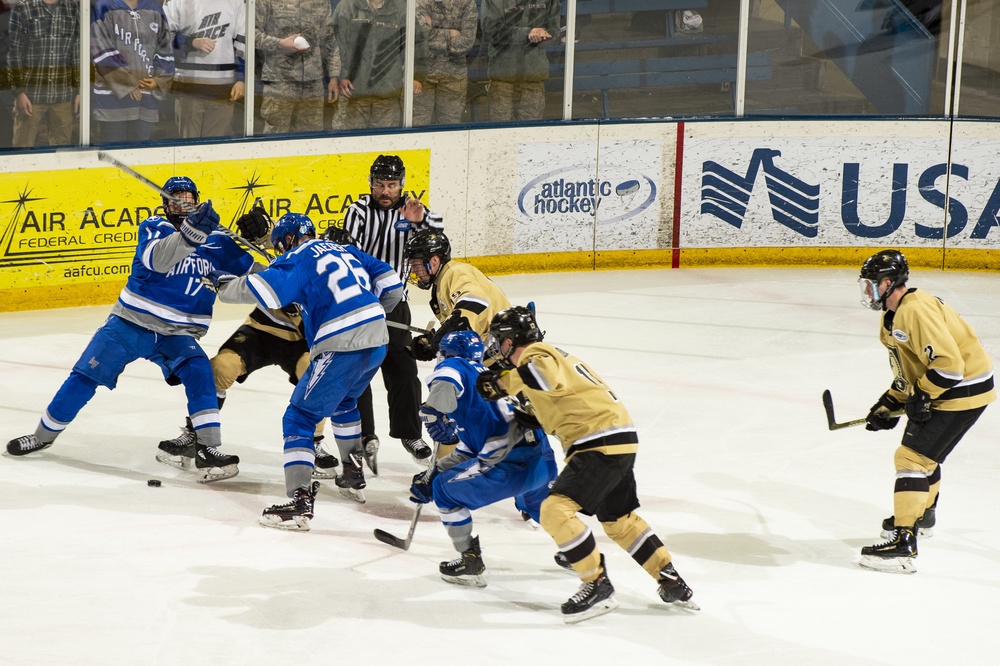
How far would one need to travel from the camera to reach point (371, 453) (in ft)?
18.3

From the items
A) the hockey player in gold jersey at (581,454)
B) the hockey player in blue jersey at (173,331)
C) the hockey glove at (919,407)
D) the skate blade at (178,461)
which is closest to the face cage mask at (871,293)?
the hockey glove at (919,407)

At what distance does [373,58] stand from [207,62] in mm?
1176

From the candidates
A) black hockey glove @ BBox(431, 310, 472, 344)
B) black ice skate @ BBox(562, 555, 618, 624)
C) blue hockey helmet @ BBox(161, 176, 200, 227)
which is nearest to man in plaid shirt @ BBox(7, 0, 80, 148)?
blue hockey helmet @ BBox(161, 176, 200, 227)

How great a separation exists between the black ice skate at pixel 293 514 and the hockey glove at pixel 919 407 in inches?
83.1

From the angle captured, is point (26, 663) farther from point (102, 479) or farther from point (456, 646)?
point (102, 479)

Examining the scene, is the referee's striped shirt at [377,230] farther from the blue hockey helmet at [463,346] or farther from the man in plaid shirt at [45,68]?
the man in plaid shirt at [45,68]

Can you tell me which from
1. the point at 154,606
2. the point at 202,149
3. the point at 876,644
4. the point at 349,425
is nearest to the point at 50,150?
the point at 202,149

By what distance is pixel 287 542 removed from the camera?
469 centimetres

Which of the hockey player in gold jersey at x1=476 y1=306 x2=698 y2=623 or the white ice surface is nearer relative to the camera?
the white ice surface

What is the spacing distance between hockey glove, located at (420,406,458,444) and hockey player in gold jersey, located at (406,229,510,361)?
0.51 meters

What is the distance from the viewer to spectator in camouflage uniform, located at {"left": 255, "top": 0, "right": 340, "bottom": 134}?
338 inches

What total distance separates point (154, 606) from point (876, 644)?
7.09 ft

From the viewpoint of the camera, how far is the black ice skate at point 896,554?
4594 mm

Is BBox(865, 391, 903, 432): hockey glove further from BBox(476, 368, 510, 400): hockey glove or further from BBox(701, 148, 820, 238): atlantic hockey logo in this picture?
BBox(701, 148, 820, 238): atlantic hockey logo
